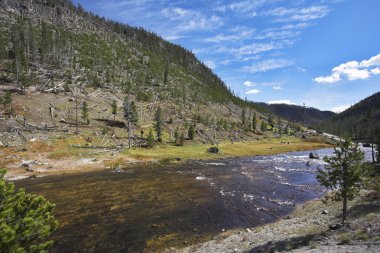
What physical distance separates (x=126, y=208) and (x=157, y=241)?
1273 centimetres

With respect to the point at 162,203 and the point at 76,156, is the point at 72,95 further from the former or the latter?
the point at 162,203

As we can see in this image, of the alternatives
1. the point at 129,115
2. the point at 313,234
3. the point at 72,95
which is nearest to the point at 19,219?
the point at 313,234

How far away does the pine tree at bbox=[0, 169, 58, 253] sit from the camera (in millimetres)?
12633

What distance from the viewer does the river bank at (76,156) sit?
70438mm

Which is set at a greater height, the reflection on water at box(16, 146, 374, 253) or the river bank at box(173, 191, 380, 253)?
the river bank at box(173, 191, 380, 253)

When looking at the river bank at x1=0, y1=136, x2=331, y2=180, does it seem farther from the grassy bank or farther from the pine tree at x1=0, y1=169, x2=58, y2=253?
the pine tree at x1=0, y1=169, x2=58, y2=253

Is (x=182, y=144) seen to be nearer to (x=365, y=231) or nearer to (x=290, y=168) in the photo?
(x=290, y=168)

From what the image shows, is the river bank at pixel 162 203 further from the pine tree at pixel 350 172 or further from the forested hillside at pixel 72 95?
the forested hillside at pixel 72 95

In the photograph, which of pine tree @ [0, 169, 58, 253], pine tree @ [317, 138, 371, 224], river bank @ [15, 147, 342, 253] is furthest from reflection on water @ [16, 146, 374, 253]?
pine tree @ [0, 169, 58, 253]

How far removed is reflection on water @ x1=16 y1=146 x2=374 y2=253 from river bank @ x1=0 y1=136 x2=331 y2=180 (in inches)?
321

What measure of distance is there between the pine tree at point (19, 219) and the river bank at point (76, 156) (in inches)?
2213

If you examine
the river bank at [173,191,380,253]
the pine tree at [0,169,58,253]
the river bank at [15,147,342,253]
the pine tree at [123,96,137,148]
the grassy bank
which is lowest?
the river bank at [15,147,342,253]

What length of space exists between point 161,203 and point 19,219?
29024 millimetres

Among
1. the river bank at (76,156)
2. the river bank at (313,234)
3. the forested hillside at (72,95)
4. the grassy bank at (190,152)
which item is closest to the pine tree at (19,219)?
the river bank at (313,234)
